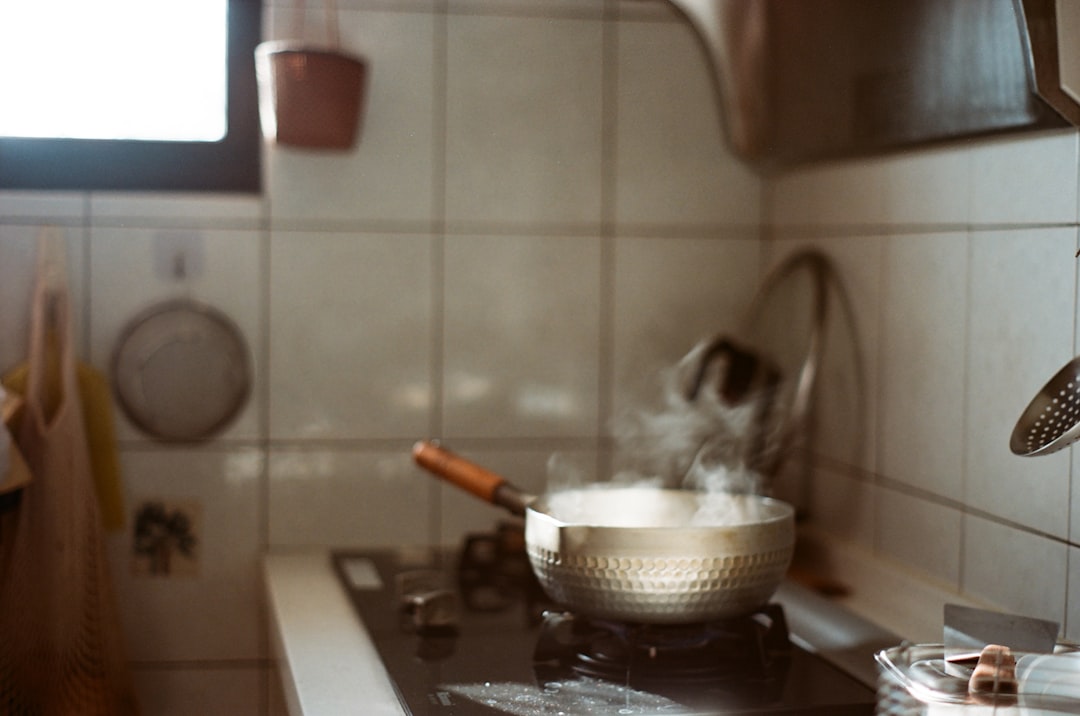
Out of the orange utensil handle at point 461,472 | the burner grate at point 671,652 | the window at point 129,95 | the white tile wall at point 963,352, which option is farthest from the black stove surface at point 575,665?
the window at point 129,95

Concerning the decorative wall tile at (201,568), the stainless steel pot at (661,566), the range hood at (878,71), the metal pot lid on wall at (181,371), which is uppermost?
the range hood at (878,71)

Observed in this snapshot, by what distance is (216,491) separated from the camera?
167 cm

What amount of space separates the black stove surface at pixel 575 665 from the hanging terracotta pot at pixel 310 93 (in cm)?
63

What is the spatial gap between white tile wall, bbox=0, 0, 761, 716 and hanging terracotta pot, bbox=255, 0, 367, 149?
0.23 feet

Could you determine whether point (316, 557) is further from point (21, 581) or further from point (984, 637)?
point (984, 637)

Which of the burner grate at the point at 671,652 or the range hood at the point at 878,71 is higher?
the range hood at the point at 878,71

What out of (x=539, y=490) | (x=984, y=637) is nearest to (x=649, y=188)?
(x=539, y=490)

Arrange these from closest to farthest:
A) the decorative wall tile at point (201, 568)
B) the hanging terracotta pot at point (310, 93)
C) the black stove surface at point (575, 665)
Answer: the black stove surface at point (575, 665) → the hanging terracotta pot at point (310, 93) → the decorative wall tile at point (201, 568)

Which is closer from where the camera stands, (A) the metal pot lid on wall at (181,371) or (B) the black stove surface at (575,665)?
(B) the black stove surface at (575,665)

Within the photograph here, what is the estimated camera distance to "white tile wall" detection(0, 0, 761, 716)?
5.43ft

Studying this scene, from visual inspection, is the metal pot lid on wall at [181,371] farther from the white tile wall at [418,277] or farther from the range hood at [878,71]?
the range hood at [878,71]

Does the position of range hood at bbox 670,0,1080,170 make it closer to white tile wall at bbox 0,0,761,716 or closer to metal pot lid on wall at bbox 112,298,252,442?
white tile wall at bbox 0,0,761,716

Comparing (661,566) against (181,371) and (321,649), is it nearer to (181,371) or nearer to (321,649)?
(321,649)

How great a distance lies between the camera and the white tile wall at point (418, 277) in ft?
5.43
